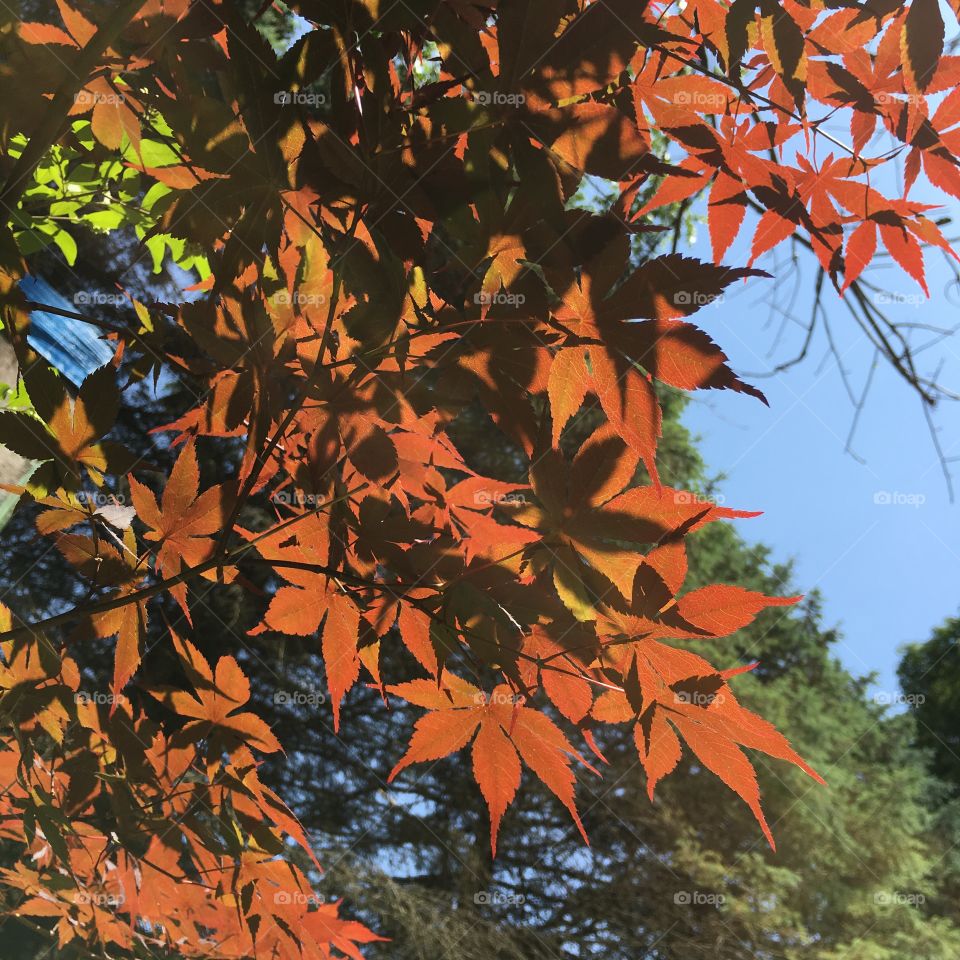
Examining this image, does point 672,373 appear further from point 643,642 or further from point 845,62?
point 845,62

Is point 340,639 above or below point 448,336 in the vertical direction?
below

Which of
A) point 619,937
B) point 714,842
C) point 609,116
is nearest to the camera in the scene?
point 609,116

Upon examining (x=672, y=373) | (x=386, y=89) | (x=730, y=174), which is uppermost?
(x=730, y=174)

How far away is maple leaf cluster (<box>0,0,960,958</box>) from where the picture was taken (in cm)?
36

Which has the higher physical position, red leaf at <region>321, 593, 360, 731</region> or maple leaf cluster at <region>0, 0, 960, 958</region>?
maple leaf cluster at <region>0, 0, 960, 958</region>

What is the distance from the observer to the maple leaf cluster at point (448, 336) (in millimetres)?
365

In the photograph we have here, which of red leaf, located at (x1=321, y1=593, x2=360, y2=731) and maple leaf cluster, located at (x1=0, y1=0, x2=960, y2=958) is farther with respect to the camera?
red leaf, located at (x1=321, y1=593, x2=360, y2=731)

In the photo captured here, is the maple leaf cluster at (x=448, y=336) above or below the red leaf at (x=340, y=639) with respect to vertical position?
above

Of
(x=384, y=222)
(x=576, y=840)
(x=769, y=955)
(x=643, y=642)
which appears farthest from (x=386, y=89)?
(x=769, y=955)

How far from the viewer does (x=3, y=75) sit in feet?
1.53

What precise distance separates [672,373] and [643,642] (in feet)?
0.46

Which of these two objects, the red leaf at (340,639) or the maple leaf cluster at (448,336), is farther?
the red leaf at (340,639)

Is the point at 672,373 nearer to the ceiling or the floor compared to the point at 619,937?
nearer to the ceiling

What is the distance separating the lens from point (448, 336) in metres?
0.41
